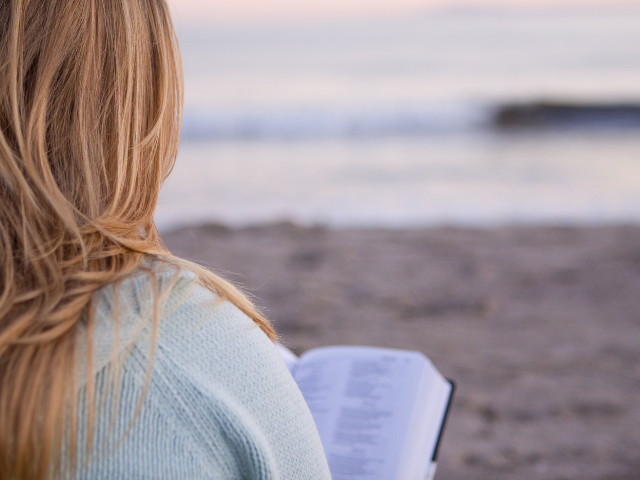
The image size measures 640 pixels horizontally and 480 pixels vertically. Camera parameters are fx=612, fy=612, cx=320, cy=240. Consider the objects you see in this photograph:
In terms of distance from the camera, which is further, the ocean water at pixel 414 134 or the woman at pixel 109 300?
the ocean water at pixel 414 134

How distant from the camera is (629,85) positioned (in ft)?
44.6

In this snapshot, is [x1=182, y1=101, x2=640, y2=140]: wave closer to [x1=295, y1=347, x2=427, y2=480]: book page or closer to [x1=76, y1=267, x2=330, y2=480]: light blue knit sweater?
[x1=295, y1=347, x2=427, y2=480]: book page

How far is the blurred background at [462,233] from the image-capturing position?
7.18ft

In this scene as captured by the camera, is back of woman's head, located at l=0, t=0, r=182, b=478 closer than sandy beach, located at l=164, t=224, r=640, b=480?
Yes

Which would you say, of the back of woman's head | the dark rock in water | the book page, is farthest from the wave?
the back of woman's head

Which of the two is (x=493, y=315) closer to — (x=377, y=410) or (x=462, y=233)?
(x=462, y=233)

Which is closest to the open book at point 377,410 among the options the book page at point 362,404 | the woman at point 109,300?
the book page at point 362,404

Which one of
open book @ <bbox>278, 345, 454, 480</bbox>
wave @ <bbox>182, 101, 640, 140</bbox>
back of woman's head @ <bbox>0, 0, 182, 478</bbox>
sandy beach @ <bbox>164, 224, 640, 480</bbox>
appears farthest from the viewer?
wave @ <bbox>182, 101, 640, 140</bbox>

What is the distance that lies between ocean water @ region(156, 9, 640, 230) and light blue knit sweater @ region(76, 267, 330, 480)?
539 mm

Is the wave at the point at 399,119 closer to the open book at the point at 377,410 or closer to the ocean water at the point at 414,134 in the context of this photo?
the ocean water at the point at 414,134

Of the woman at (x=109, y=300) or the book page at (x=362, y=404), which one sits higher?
the woman at (x=109, y=300)

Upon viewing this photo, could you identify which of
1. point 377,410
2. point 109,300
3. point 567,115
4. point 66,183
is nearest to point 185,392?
point 109,300

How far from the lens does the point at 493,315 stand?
2957mm

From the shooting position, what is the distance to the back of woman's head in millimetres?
551
